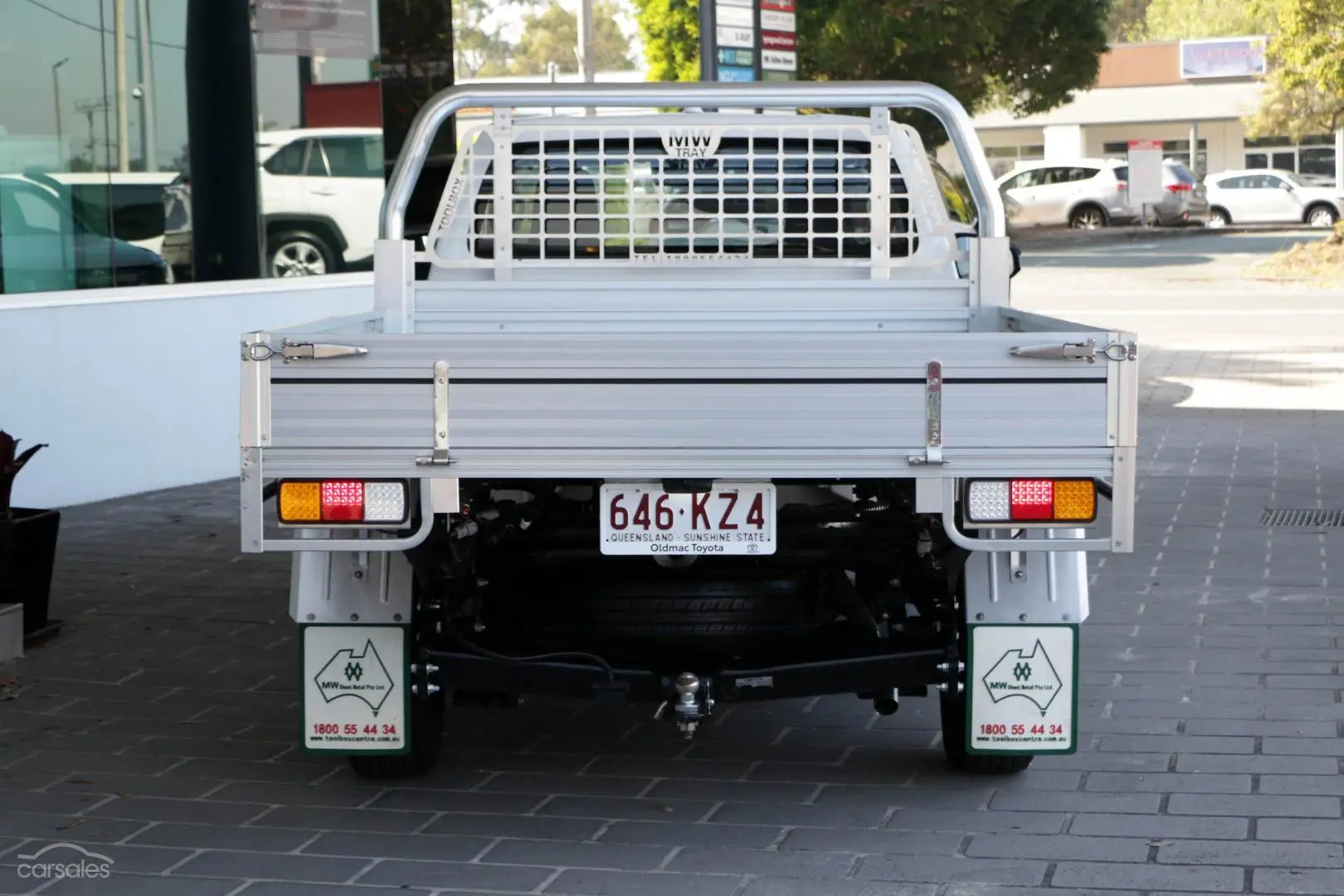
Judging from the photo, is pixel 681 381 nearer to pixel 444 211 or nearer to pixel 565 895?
pixel 565 895

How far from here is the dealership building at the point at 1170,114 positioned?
53.7m

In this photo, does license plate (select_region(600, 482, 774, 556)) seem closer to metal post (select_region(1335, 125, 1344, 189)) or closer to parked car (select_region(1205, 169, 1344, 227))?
parked car (select_region(1205, 169, 1344, 227))

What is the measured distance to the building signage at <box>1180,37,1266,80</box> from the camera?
54125 mm

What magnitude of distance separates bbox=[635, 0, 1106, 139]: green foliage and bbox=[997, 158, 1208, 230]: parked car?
3494mm

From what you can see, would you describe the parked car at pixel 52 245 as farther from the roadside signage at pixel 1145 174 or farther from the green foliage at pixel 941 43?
the roadside signage at pixel 1145 174

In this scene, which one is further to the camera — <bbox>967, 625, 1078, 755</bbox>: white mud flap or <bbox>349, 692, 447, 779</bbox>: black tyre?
<bbox>349, 692, 447, 779</bbox>: black tyre

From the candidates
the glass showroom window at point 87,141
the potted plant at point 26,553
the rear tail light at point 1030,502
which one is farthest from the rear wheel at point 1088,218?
the rear tail light at point 1030,502

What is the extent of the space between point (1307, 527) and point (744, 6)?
610 cm

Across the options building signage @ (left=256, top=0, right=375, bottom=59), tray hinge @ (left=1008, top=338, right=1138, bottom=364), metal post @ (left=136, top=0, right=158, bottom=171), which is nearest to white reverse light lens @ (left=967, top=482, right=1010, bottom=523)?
tray hinge @ (left=1008, top=338, right=1138, bottom=364)

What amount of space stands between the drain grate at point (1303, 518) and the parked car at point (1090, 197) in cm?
2956

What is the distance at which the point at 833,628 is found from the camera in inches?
202

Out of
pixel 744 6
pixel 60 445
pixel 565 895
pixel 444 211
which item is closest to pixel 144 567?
pixel 60 445

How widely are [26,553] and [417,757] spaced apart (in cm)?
252

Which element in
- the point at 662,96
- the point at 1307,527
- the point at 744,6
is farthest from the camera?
the point at 744,6
